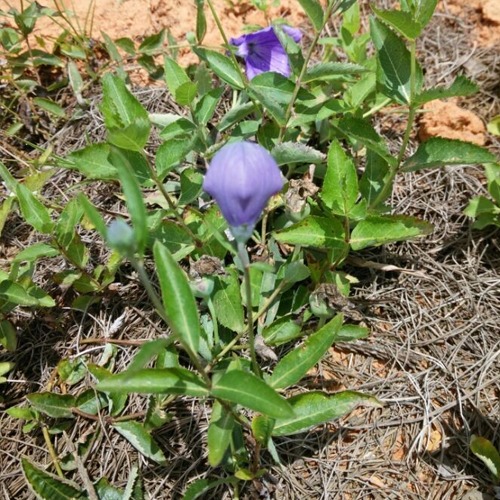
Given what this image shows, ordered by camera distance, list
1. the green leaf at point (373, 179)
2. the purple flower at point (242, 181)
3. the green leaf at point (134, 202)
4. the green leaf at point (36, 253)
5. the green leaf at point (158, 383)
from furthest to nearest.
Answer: the green leaf at point (373, 179) → the green leaf at point (36, 253) → the green leaf at point (158, 383) → the purple flower at point (242, 181) → the green leaf at point (134, 202)

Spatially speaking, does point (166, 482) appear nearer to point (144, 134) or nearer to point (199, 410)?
point (199, 410)

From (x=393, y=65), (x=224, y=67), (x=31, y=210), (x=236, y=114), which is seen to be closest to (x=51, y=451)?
(x=31, y=210)

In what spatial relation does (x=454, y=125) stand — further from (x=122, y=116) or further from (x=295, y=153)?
(x=122, y=116)

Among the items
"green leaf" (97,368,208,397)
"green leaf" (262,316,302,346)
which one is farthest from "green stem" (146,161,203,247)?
"green leaf" (97,368,208,397)

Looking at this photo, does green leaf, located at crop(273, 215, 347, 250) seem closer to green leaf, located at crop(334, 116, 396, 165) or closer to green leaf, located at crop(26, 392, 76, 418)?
green leaf, located at crop(334, 116, 396, 165)

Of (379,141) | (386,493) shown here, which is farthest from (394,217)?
(386,493)

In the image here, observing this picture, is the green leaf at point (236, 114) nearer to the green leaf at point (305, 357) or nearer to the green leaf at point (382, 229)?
the green leaf at point (382, 229)

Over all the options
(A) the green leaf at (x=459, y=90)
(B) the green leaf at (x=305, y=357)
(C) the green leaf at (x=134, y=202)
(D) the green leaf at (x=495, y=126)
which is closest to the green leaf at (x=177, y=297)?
(C) the green leaf at (x=134, y=202)
